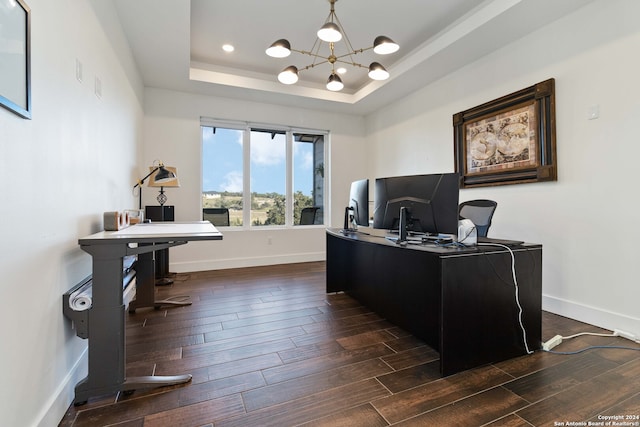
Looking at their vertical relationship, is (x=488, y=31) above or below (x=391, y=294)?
above

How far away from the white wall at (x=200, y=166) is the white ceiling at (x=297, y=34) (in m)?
0.27

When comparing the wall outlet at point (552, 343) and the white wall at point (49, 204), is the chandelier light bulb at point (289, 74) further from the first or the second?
the wall outlet at point (552, 343)

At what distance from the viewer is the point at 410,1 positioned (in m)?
3.00

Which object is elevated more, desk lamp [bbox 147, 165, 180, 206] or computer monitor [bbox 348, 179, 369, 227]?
desk lamp [bbox 147, 165, 180, 206]

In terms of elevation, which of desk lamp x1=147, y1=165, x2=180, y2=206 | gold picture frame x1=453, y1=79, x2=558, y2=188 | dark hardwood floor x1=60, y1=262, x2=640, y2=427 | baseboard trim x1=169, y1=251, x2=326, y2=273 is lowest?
dark hardwood floor x1=60, y1=262, x2=640, y2=427

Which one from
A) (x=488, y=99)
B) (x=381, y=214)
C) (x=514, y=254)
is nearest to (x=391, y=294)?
(x=381, y=214)

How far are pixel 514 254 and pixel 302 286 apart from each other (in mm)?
2395

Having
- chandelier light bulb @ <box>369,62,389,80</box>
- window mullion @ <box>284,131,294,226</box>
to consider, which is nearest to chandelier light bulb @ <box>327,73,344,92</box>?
chandelier light bulb @ <box>369,62,389,80</box>

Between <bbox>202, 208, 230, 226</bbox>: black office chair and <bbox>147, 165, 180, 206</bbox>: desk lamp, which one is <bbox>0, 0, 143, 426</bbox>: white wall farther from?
<bbox>202, 208, 230, 226</bbox>: black office chair

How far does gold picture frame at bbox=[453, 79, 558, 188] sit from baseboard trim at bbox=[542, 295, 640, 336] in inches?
45.1

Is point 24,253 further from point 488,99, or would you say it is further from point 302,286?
point 488,99

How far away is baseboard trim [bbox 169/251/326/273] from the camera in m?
4.53

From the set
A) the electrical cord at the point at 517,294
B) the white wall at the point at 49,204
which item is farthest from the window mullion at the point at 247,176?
the electrical cord at the point at 517,294

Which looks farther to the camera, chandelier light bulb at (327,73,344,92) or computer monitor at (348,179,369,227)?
chandelier light bulb at (327,73,344,92)
